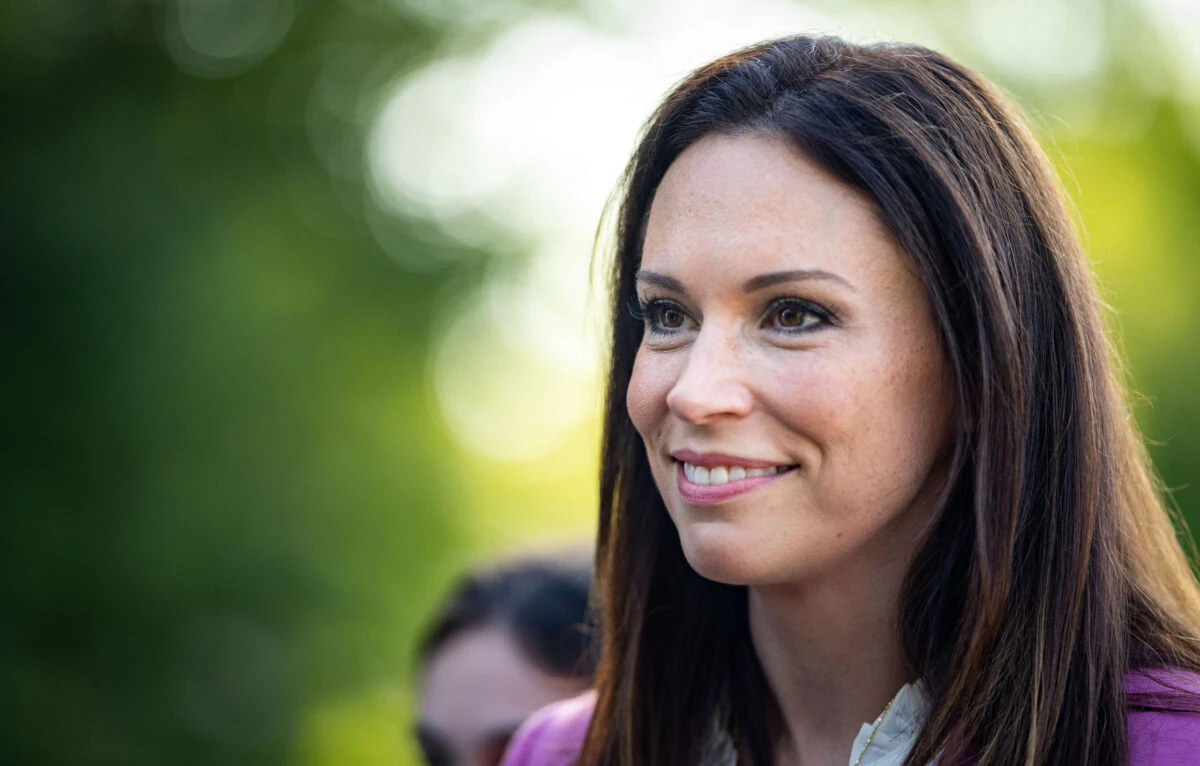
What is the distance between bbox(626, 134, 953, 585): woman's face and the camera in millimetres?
2018

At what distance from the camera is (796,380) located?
2004 millimetres

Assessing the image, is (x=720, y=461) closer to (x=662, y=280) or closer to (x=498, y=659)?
(x=662, y=280)

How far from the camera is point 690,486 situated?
2119 mm

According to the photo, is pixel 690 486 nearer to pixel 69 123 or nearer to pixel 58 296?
pixel 58 296

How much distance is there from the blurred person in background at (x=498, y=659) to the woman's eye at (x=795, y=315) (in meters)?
1.62

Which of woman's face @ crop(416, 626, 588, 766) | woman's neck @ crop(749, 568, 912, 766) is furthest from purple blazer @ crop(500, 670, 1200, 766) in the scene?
woman's face @ crop(416, 626, 588, 766)

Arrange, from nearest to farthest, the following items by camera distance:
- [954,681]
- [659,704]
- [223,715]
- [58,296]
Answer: [954,681]
[659,704]
[58,296]
[223,715]

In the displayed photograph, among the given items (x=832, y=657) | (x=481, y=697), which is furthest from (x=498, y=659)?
(x=832, y=657)

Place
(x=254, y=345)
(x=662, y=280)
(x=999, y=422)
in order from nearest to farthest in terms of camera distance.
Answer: (x=999, y=422) < (x=662, y=280) < (x=254, y=345)

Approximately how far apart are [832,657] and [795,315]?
28.3 inches

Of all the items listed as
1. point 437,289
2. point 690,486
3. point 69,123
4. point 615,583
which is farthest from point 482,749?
point 437,289

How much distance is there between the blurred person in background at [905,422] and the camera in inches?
79.4

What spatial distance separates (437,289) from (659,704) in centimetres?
644

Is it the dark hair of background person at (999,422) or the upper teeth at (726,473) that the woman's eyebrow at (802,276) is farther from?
the upper teeth at (726,473)
